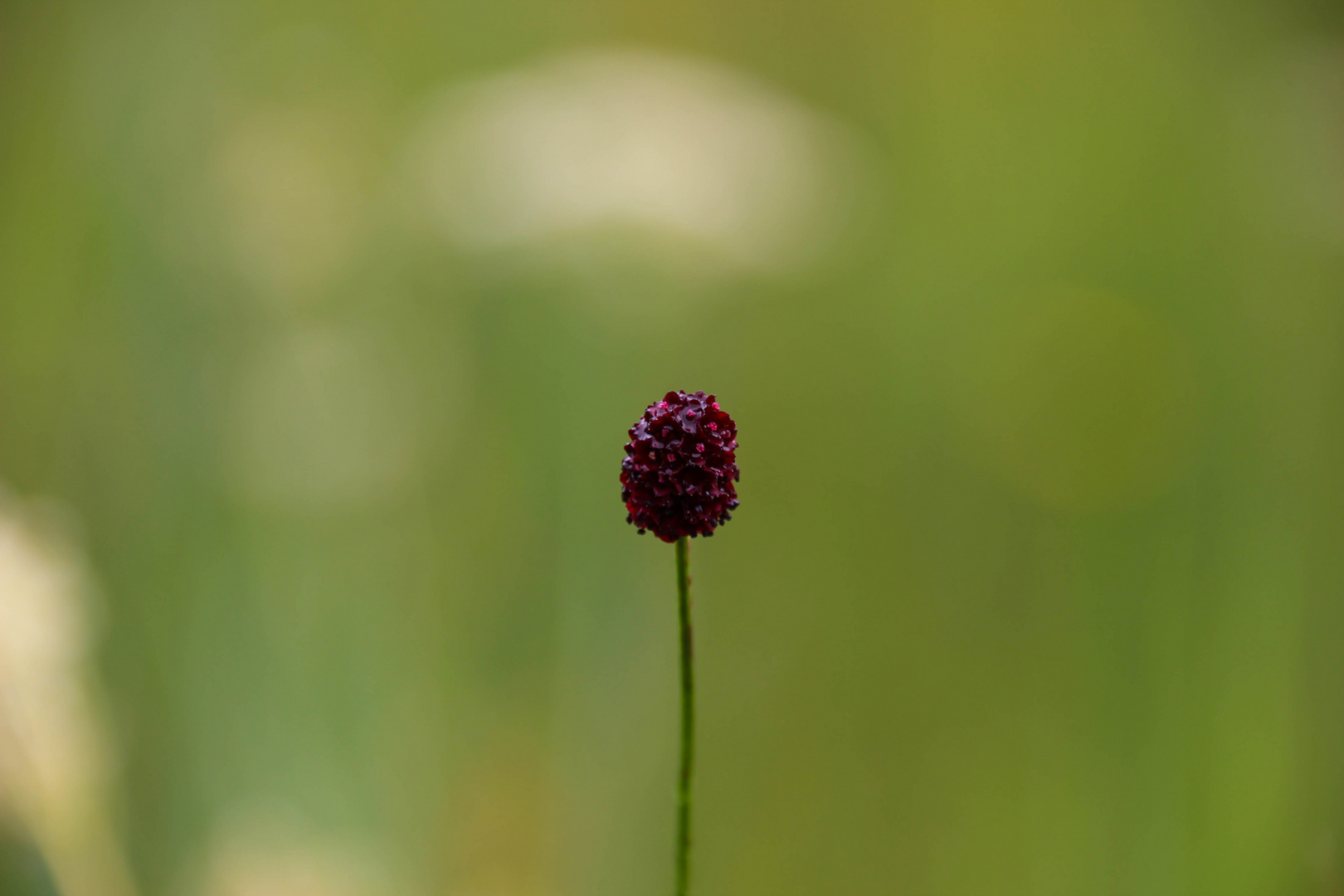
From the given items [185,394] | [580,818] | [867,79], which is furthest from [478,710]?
[867,79]

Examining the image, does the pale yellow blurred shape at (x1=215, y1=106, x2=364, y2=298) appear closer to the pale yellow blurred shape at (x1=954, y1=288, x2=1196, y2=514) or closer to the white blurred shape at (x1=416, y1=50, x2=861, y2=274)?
the white blurred shape at (x1=416, y1=50, x2=861, y2=274)

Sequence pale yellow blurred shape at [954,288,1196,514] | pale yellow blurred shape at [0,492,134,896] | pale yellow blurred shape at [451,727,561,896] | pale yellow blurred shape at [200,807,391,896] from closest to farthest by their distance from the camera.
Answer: pale yellow blurred shape at [0,492,134,896]
pale yellow blurred shape at [200,807,391,896]
pale yellow blurred shape at [451,727,561,896]
pale yellow blurred shape at [954,288,1196,514]

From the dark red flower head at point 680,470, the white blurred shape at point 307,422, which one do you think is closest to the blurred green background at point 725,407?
the white blurred shape at point 307,422

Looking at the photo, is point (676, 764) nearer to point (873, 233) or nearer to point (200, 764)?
point (200, 764)

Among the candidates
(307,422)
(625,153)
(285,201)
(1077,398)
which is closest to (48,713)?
(307,422)

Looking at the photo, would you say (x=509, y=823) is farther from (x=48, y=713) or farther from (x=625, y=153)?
(x=625, y=153)

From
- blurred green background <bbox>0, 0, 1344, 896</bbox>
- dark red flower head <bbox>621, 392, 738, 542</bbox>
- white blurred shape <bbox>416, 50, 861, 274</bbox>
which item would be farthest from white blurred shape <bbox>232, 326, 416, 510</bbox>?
dark red flower head <bbox>621, 392, 738, 542</bbox>
